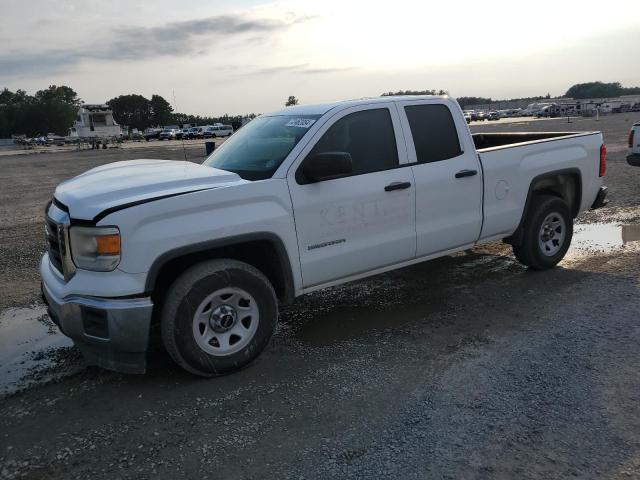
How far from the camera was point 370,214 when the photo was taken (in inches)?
189

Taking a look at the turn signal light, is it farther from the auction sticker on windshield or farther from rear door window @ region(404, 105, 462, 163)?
rear door window @ region(404, 105, 462, 163)

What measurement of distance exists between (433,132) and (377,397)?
271 centimetres

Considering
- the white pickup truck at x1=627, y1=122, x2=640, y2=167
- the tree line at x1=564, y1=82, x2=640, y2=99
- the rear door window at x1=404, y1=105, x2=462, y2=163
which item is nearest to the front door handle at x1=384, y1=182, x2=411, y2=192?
the rear door window at x1=404, y1=105, x2=462, y2=163

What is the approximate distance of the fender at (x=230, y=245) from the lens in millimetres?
3801

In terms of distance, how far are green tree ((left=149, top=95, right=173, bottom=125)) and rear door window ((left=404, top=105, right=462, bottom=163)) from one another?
5687 inches

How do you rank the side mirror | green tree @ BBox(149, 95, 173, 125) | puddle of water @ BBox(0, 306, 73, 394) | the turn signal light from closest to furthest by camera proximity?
the turn signal light → the side mirror → puddle of water @ BBox(0, 306, 73, 394) → green tree @ BBox(149, 95, 173, 125)

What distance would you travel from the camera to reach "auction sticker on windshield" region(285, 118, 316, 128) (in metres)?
4.79

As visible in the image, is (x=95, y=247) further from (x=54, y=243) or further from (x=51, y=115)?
(x=51, y=115)

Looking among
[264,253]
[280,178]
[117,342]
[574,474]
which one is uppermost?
[280,178]

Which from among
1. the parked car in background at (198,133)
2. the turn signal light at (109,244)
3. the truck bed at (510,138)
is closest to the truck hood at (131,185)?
the turn signal light at (109,244)

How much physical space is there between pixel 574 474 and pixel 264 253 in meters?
2.64

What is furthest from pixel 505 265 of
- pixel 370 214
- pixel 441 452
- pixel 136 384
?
pixel 136 384

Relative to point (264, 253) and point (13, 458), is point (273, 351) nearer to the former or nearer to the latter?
point (264, 253)

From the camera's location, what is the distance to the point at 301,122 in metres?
4.89
